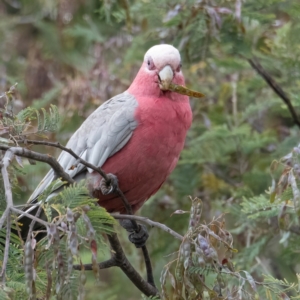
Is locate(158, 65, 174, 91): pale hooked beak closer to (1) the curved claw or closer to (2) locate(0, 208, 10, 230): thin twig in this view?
(1) the curved claw

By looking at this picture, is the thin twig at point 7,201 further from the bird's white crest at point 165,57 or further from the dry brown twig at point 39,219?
the bird's white crest at point 165,57

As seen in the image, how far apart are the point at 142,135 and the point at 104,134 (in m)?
0.25

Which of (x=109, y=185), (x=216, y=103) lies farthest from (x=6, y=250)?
(x=216, y=103)

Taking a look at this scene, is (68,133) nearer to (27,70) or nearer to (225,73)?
(225,73)

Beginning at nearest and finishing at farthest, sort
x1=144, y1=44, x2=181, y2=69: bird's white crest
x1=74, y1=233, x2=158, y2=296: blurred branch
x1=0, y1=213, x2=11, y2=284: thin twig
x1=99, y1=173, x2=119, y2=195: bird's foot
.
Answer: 1. x1=0, y1=213, x2=11, y2=284: thin twig
2. x1=99, y1=173, x2=119, y2=195: bird's foot
3. x1=74, y1=233, x2=158, y2=296: blurred branch
4. x1=144, y1=44, x2=181, y2=69: bird's white crest

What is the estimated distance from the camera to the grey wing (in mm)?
3514

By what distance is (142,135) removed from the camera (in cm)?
347

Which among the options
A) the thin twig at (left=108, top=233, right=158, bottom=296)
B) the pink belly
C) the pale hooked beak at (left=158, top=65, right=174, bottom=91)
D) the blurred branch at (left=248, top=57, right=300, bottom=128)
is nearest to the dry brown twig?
the thin twig at (left=108, top=233, right=158, bottom=296)

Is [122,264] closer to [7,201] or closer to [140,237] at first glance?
[140,237]

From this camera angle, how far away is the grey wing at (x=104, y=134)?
3.51m

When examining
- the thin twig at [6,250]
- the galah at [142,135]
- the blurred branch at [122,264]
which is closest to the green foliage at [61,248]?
the thin twig at [6,250]

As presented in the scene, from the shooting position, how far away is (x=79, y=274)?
6.52ft

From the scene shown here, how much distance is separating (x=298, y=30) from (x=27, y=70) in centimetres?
352

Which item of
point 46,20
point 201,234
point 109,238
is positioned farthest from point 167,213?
point 46,20
